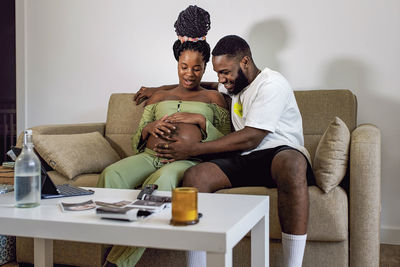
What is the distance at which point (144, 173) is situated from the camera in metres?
2.20

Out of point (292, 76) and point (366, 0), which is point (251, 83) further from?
point (366, 0)

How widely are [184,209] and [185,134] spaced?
1.12 meters

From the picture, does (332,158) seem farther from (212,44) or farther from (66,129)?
(66,129)

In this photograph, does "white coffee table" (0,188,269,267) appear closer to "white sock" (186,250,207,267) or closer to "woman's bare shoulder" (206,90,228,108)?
"white sock" (186,250,207,267)

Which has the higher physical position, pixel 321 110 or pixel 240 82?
pixel 240 82

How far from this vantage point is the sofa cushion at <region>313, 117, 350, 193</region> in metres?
1.92

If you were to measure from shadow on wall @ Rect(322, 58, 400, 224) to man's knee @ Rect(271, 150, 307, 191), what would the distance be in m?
0.97

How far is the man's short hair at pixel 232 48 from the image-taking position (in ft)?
7.39

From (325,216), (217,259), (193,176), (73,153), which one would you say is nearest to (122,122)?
(73,153)

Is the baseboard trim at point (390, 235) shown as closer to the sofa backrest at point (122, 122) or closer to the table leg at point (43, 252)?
the sofa backrest at point (122, 122)

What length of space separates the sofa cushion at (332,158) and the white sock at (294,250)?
26cm

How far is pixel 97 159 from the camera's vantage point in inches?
97.0

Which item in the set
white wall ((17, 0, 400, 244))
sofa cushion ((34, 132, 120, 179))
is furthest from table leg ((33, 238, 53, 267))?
white wall ((17, 0, 400, 244))

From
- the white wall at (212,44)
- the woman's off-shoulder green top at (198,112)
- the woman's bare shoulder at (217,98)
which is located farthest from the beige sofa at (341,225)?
the white wall at (212,44)
